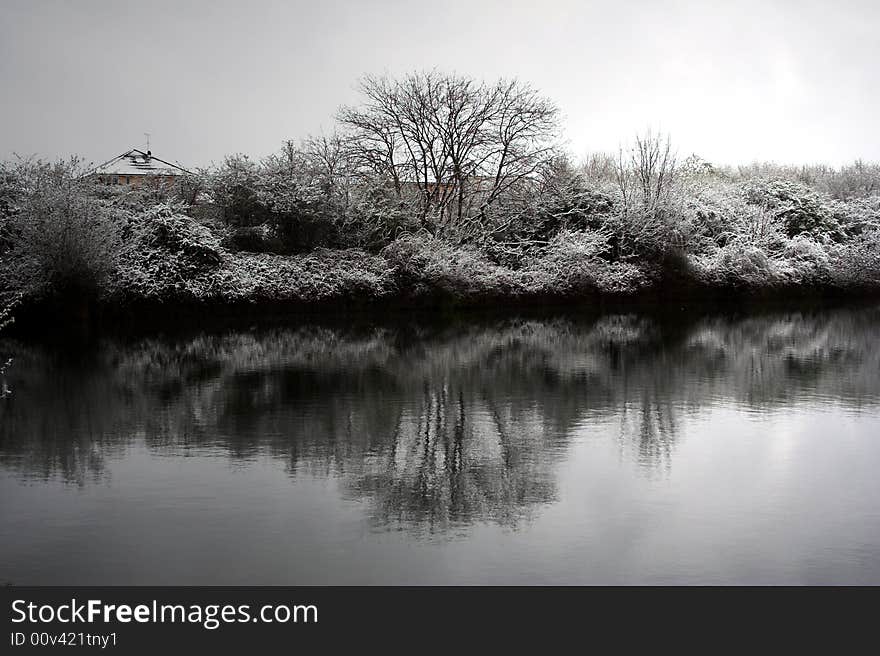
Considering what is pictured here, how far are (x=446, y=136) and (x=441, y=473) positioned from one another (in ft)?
96.0

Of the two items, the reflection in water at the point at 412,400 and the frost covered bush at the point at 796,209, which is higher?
the frost covered bush at the point at 796,209

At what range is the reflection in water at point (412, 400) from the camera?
8.23 metres

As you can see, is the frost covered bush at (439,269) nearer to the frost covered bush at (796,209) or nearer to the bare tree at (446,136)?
the bare tree at (446,136)

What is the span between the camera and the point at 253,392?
13.3 m

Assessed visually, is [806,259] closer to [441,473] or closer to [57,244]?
[57,244]

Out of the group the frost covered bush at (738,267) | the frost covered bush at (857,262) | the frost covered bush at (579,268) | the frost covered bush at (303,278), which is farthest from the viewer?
the frost covered bush at (857,262)

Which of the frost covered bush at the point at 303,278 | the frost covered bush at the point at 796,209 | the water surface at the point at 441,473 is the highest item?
the frost covered bush at the point at 796,209

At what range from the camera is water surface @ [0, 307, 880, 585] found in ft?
18.9

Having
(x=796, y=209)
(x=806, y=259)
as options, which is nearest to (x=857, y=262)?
(x=806, y=259)

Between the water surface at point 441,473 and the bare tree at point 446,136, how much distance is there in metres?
20.2

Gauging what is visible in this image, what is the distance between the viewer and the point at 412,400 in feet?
41.0

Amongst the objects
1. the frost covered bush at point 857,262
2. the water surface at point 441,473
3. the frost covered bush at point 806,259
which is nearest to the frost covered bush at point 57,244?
the water surface at point 441,473
